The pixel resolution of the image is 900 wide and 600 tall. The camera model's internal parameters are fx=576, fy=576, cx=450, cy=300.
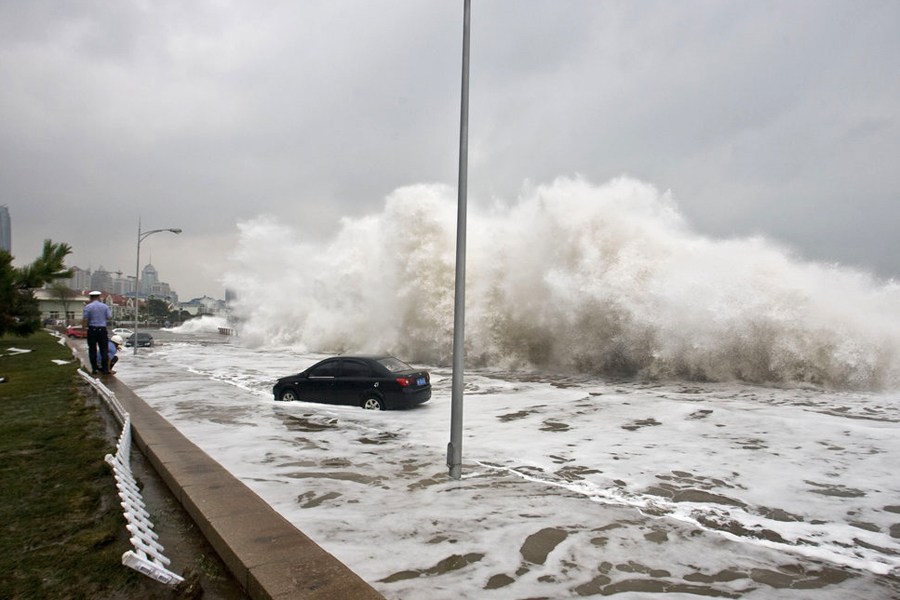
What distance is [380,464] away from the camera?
694 cm

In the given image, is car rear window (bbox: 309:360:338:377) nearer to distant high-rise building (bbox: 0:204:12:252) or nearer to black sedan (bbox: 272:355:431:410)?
black sedan (bbox: 272:355:431:410)

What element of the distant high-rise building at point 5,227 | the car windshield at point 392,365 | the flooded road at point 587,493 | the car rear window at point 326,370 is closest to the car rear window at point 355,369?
the car rear window at point 326,370

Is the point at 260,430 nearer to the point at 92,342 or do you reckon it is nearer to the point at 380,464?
the point at 380,464

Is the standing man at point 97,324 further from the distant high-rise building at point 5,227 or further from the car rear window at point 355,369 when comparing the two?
the distant high-rise building at point 5,227

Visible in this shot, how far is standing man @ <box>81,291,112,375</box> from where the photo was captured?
485 inches

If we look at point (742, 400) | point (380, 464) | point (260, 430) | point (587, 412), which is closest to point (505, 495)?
point (380, 464)

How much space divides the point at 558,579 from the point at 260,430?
630 cm

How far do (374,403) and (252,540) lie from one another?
792 cm

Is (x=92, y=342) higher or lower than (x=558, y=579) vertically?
higher

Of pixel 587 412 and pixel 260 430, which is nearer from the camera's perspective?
pixel 260 430

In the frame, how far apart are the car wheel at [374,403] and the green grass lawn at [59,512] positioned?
15.2ft

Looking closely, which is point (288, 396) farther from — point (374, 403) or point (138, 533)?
point (138, 533)

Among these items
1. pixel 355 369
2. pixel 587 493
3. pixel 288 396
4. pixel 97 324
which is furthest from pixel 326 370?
pixel 587 493

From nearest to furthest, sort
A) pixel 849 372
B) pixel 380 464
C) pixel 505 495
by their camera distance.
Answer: pixel 505 495, pixel 380 464, pixel 849 372
